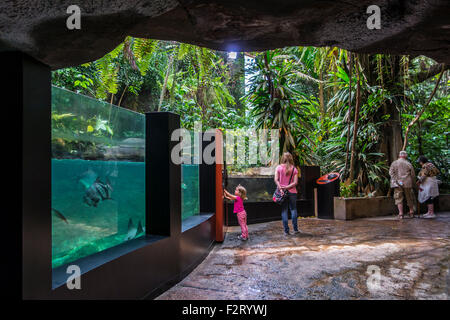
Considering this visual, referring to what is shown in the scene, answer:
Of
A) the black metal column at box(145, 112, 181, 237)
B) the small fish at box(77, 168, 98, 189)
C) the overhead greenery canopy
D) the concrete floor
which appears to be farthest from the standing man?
the small fish at box(77, 168, 98, 189)

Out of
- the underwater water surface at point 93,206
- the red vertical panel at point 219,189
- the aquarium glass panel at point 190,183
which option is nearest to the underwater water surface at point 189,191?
the aquarium glass panel at point 190,183

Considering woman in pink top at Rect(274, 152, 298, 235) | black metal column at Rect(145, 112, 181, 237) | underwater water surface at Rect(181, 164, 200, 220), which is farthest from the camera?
woman in pink top at Rect(274, 152, 298, 235)

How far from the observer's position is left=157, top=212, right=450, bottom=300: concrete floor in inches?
126

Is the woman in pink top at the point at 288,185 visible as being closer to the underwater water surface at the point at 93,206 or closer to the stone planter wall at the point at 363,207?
the stone planter wall at the point at 363,207

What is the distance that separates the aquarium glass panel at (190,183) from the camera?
16.2 ft

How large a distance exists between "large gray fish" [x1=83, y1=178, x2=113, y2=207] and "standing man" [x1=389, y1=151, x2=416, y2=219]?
8411mm

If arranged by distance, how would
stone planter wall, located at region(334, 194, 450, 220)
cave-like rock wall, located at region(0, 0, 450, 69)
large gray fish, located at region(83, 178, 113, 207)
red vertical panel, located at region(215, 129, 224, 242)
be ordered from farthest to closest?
stone planter wall, located at region(334, 194, 450, 220)
red vertical panel, located at region(215, 129, 224, 242)
large gray fish, located at region(83, 178, 113, 207)
cave-like rock wall, located at region(0, 0, 450, 69)

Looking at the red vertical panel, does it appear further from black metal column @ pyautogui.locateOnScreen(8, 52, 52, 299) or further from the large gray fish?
black metal column @ pyautogui.locateOnScreen(8, 52, 52, 299)

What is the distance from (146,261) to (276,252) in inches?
103

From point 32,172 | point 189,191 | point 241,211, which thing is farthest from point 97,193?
point 241,211

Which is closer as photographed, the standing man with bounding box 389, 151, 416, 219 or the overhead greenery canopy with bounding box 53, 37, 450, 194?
the standing man with bounding box 389, 151, 416, 219

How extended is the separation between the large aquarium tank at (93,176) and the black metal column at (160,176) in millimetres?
86

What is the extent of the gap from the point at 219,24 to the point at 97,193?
1947mm

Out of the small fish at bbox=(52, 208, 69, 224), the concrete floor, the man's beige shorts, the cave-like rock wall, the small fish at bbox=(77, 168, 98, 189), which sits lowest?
the concrete floor
